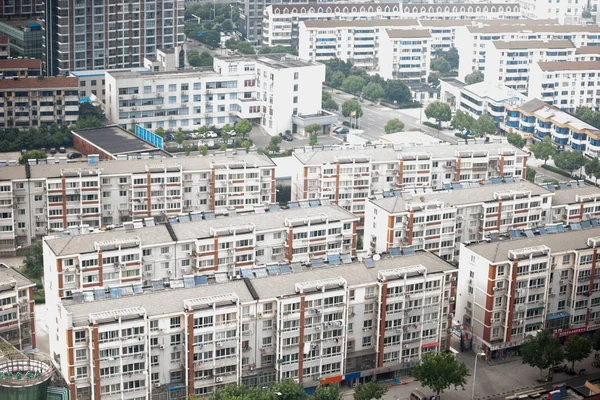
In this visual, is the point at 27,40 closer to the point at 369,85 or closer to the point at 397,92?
the point at 369,85

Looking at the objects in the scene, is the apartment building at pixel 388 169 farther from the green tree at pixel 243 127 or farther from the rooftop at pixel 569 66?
the rooftop at pixel 569 66

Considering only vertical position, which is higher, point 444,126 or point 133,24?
point 133,24

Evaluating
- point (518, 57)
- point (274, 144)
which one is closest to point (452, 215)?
point (274, 144)

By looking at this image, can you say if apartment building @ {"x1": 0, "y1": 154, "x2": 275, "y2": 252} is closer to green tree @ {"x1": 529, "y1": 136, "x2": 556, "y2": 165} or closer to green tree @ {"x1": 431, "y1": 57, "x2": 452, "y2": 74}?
green tree @ {"x1": 529, "y1": 136, "x2": 556, "y2": 165}

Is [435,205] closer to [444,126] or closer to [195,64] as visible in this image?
[444,126]

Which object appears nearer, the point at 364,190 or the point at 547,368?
the point at 547,368

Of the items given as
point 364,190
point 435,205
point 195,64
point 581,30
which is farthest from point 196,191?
point 581,30

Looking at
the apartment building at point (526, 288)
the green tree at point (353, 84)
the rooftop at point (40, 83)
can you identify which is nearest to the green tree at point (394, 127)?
the green tree at point (353, 84)

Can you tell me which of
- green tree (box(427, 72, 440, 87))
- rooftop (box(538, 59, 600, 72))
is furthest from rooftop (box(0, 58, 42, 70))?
rooftop (box(538, 59, 600, 72))
